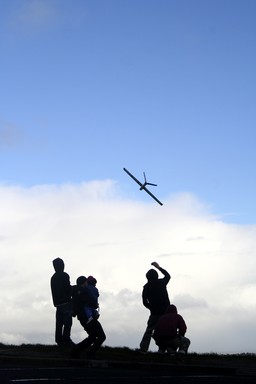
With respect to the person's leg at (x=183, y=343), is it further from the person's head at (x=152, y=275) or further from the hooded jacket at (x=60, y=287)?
the hooded jacket at (x=60, y=287)

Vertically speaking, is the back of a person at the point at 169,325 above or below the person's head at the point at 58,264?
below

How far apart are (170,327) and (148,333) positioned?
2.18m

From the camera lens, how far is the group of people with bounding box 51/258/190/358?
16.2m

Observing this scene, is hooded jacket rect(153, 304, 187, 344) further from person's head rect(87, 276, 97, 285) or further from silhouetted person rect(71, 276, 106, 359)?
person's head rect(87, 276, 97, 285)

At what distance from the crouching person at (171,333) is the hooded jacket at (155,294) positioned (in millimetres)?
1639

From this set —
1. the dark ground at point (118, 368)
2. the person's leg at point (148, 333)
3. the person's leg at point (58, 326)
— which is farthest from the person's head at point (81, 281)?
the person's leg at point (148, 333)

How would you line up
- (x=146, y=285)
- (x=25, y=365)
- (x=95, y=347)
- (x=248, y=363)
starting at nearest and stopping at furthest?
(x=25, y=365), (x=95, y=347), (x=248, y=363), (x=146, y=285)

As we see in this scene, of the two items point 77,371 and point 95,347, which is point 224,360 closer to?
point 95,347

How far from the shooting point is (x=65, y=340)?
1908 cm

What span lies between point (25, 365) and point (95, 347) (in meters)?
1.69

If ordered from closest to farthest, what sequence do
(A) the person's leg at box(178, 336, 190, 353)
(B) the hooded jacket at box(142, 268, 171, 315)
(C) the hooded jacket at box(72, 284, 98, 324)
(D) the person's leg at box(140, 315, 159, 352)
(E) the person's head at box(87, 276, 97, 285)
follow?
(A) the person's leg at box(178, 336, 190, 353), (C) the hooded jacket at box(72, 284, 98, 324), (E) the person's head at box(87, 276, 97, 285), (B) the hooded jacket at box(142, 268, 171, 315), (D) the person's leg at box(140, 315, 159, 352)

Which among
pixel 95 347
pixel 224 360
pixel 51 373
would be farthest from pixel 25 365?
pixel 224 360

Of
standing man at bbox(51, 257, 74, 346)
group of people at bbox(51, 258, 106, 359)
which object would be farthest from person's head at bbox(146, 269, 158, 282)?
standing man at bbox(51, 257, 74, 346)

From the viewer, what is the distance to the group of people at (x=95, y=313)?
16.2m
